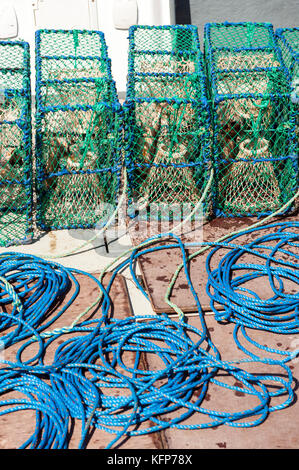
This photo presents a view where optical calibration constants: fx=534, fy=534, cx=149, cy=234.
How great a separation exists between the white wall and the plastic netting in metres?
1.69

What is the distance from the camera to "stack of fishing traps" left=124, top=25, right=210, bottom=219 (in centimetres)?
332

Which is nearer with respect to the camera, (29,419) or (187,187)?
(29,419)

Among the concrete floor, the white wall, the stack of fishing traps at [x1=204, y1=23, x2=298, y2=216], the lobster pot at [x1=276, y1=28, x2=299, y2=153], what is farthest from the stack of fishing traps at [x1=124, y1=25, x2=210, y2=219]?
the white wall

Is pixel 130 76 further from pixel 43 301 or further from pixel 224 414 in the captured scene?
pixel 224 414

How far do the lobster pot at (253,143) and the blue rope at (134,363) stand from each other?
0.66m

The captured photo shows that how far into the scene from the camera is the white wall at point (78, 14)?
16.3 feet

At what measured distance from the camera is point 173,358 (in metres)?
2.50

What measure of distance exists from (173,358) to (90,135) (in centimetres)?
149

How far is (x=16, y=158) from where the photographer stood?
3465 mm

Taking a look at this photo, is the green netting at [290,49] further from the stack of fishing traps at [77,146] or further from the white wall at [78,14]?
the white wall at [78,14]

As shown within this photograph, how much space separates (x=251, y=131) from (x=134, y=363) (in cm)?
170

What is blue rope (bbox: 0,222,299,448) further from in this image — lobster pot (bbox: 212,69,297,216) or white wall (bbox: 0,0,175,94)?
white wall (bbox: 0,0,175,94)

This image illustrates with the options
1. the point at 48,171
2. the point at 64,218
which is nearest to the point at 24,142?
the point at 48,171

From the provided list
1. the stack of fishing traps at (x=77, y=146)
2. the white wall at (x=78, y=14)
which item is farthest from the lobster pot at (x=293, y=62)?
the white wall at (x=78, y=14)
